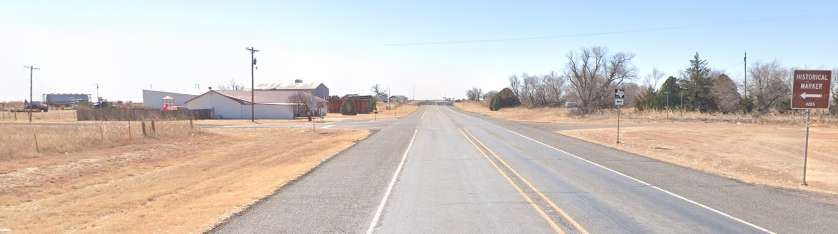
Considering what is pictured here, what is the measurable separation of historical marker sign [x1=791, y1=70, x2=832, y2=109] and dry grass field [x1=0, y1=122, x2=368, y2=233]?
45.3 feet

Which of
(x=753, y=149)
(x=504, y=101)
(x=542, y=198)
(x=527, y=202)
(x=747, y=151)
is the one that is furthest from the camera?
(x=504, y=101)

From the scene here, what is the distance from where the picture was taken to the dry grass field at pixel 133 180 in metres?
11.6

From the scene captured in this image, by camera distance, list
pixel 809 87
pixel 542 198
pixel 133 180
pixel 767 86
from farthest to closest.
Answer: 1. pixel 767 86
2. pixel 133 180
3. pixel 809 87
4. pixel 542 198

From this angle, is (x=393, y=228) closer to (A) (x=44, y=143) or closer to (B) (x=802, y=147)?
(A) (x=44, y=143)

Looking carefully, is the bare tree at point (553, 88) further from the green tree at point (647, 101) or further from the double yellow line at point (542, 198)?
the double yellow line at point (542, 198)

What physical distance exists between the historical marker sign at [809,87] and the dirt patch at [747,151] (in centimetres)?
225

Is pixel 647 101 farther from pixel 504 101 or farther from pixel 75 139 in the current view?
pixel 75 139

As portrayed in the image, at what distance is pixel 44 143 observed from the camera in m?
28.1

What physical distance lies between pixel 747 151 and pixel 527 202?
74.8 feet

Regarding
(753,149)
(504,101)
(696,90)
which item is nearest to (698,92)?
(696,90)

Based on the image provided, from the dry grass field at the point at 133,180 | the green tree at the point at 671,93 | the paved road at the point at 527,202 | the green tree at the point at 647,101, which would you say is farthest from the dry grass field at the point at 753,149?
the green tree at the point at 647,101

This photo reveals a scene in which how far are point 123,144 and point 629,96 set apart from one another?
113701mm

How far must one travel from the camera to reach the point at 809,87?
1590 cm

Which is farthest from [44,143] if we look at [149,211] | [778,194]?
[778,194]
